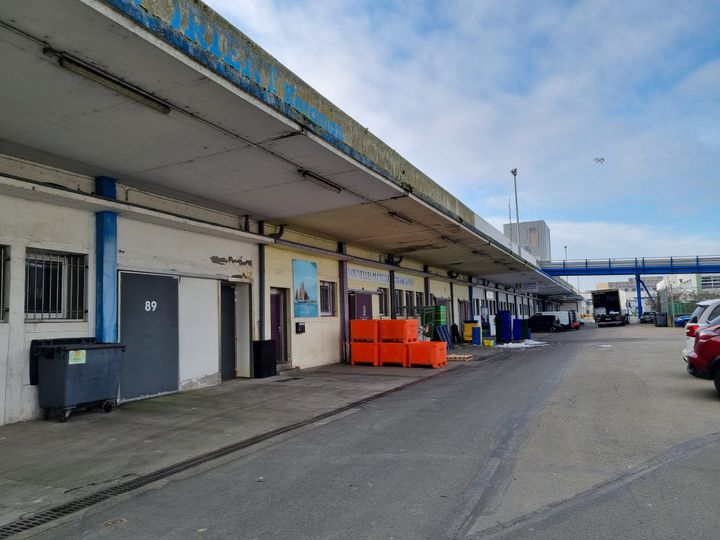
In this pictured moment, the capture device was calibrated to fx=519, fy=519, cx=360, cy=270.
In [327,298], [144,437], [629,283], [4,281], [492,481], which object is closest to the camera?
[492,481]

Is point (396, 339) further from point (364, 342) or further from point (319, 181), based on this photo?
point (319, 181)

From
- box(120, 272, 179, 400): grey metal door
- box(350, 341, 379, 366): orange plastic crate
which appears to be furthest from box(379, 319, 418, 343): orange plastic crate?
box(120, 272, 179, 400): grey metal door

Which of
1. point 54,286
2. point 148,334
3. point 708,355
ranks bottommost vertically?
point 708,355

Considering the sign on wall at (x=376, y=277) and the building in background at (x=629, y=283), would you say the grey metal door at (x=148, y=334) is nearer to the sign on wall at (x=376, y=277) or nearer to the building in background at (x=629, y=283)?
the sign on wall at (x=376, y=277)

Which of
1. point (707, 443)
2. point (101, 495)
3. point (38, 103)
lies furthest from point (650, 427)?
point (38, 103)

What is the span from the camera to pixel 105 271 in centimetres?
965

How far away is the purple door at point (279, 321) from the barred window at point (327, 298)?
88.6 inches

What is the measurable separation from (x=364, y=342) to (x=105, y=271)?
31.1ft

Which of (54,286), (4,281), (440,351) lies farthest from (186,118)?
(440,351)

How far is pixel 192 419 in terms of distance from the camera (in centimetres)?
858

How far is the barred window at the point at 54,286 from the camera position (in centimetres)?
870

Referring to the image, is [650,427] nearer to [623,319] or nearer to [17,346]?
[17,346]

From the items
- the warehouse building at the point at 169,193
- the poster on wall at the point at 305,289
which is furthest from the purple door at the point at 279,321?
the poster on wall at the point at 305,289

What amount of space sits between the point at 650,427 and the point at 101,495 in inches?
274
